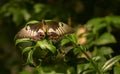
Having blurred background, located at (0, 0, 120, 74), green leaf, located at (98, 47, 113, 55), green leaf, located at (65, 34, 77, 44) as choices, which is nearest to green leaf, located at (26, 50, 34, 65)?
green leaf, located at (65, 34, 77, 44)

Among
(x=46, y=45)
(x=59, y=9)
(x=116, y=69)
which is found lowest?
(x=116, y=69)

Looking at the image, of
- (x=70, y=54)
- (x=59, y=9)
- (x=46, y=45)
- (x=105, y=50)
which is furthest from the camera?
(x=59, y=9)

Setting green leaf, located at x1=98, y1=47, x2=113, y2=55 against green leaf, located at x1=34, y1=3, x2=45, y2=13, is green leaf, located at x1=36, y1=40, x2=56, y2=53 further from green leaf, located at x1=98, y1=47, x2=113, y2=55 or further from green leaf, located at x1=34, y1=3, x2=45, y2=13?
green leaf, located at x1=34, y1=3, x2=45, y2=13

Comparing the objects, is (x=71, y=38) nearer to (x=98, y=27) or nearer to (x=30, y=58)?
(x=30, y=58)

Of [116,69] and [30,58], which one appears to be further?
[116,69]

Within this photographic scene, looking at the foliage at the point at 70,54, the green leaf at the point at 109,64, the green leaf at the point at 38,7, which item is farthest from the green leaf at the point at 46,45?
the green leaf at the point at 38,7

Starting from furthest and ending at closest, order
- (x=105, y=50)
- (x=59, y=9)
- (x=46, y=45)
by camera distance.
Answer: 1. (x=59, y=9)
2. (x=105, y=50)
3. (x=46, y=45)

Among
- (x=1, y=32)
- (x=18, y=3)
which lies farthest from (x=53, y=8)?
(x=1, y=32)

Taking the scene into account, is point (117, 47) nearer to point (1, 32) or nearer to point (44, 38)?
point (44, 38)

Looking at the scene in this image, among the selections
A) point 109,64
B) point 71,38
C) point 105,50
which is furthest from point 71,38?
point 105,50
